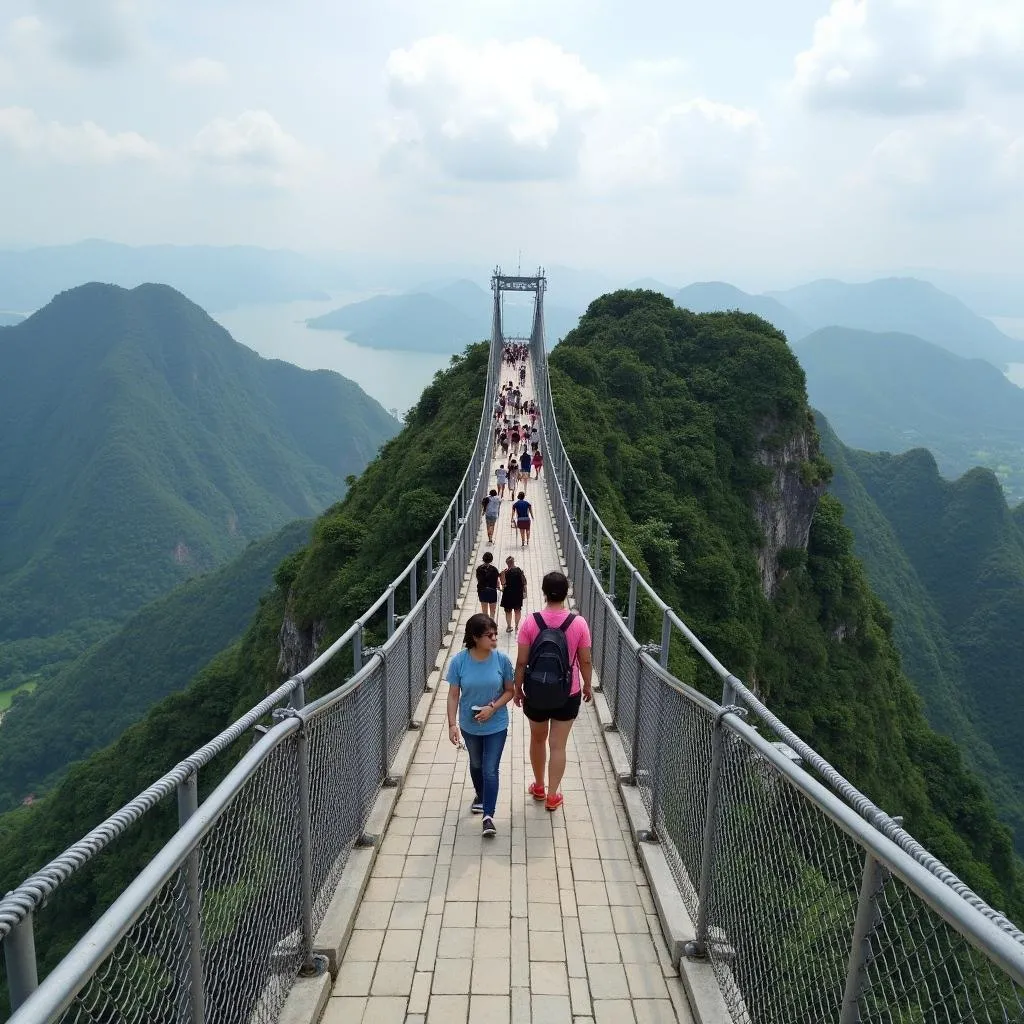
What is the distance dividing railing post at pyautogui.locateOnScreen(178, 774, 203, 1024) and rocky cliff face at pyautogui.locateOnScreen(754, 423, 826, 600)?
33.3m

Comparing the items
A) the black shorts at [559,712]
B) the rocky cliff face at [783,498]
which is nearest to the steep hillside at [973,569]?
the rocky cliff face at [783,498]

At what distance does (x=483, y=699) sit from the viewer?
4.95 metres

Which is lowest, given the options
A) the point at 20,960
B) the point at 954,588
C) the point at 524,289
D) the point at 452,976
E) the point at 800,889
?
the point at 954,588

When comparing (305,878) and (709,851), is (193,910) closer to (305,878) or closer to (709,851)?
(305,878)

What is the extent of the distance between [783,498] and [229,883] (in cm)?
3578

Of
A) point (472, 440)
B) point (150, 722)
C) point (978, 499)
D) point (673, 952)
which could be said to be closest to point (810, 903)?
point (673, 952)

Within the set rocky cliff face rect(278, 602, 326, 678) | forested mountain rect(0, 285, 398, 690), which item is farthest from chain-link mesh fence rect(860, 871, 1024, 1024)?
A: forested mountain rect(0, 285, 398, 690)

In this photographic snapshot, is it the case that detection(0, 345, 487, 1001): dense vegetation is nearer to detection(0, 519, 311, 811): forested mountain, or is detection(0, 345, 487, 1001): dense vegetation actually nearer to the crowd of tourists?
the crowd of tourists

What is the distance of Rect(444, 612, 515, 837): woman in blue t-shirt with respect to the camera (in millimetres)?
4930

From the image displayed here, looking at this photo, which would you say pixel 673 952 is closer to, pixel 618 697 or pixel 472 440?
pixel 618 697

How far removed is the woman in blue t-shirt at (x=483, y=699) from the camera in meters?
4.93

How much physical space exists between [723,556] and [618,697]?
69.3 feet

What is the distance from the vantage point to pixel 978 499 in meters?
87.2

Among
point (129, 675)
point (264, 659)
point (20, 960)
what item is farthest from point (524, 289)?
point (20, 960)
